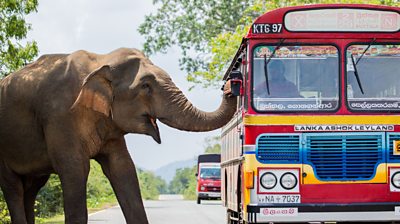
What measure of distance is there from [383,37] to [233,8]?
36809mm

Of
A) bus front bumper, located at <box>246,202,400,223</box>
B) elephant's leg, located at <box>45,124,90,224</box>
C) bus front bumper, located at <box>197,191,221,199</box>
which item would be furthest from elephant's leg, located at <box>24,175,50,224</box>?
bus front bumper, located at <box>197,191,221,199</box>

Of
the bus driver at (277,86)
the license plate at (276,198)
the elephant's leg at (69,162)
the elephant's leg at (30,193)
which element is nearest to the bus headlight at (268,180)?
the license plate at (276,198)

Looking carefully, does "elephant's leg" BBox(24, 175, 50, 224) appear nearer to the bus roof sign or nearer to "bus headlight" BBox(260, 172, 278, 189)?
"bus headlight" BBox(260, 172, 278, 189)

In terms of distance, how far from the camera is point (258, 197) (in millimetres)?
14008

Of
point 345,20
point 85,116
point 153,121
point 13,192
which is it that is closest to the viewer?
point 153,121

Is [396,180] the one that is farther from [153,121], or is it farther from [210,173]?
[210,173]

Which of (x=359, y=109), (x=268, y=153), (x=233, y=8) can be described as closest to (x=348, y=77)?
(x=359, y=109)

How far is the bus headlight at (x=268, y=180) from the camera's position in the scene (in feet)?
46.0

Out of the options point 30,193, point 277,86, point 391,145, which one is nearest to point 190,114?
point 277,86

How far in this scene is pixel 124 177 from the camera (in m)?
14.5

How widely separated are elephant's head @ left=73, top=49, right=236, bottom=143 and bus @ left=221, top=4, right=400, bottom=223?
0.90 metres

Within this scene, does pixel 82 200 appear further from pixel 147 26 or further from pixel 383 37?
pixel 147 26

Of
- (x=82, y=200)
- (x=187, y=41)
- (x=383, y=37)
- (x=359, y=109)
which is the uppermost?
(x=187, y=41)

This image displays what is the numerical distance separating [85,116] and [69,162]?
0.64 metres
